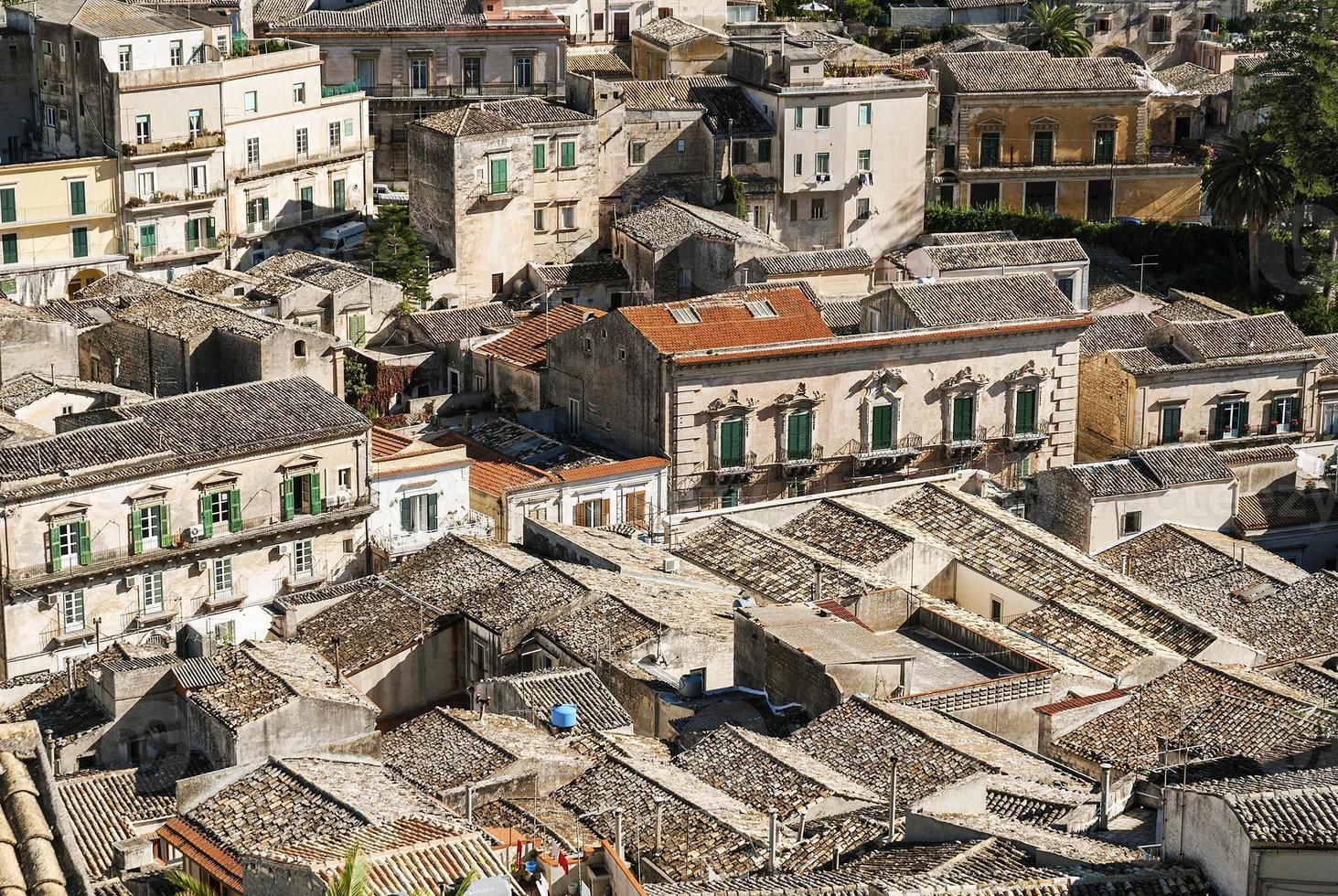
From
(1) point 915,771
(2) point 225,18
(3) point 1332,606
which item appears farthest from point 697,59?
(1) point 915,771

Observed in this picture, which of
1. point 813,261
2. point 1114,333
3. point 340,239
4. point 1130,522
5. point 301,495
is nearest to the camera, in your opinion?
point 301,495

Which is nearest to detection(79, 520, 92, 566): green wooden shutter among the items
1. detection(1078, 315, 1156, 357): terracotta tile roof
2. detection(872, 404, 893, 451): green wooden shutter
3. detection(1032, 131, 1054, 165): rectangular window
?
detection(872, 404, 893, 451): green wooden shutter

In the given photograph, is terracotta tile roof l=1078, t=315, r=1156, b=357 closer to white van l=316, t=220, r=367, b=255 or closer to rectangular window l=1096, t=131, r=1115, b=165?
rectangular window l=1096, t=131, r=1115, b=165

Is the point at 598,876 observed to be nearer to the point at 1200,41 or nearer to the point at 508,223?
the point at 508,223

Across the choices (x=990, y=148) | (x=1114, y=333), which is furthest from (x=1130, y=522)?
(x=990, y=148)

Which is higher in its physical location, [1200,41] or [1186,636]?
[1200,41]

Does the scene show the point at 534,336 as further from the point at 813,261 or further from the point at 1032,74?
the point at 1032,74
